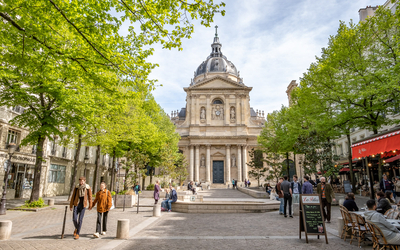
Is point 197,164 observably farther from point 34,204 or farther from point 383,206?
point 383,206

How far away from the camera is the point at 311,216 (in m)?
7.66

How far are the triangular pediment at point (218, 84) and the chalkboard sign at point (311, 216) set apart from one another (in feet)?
149

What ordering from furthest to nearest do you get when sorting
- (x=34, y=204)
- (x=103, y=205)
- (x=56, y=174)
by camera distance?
1. (x=56, y=174)
2. (x=34, y=204)
3. (x=103, y=205)

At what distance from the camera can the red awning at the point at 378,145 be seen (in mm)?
9672

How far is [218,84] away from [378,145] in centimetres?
4289

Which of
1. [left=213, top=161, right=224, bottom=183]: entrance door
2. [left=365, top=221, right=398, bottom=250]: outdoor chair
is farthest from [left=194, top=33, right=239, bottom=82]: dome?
[left=365, top=221, right=398, bottom=250]: outdoor chair

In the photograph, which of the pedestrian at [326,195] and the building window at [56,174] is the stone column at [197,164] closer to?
the building window at [56,174]

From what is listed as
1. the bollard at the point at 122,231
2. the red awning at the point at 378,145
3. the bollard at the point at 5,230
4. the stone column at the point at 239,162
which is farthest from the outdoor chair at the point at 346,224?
the stone column at the point at 239,162

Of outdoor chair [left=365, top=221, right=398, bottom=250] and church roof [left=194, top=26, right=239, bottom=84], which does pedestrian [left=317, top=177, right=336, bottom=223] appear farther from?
church roof [left=194, top=26, right=239, bottom=84]

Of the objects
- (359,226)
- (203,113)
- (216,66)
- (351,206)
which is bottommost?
(359,226)

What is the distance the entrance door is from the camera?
162ft

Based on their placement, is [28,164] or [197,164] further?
[197,164]

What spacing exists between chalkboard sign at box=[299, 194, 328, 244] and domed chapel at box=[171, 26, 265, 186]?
134 feet

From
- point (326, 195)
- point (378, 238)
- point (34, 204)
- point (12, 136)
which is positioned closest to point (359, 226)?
point (378, 238)
